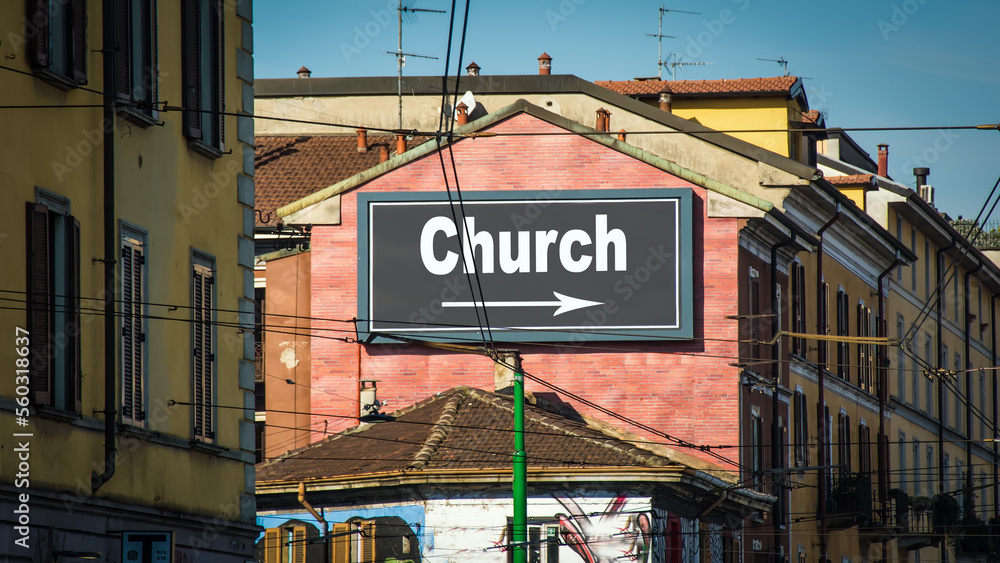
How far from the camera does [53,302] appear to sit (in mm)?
17062

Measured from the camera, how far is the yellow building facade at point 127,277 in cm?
1653

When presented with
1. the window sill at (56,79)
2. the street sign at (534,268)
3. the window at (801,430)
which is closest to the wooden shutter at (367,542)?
the street sign at (534,268)

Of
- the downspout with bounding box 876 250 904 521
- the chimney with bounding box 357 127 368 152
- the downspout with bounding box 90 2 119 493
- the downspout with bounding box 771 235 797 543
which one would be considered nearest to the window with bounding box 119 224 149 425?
the downspout with bounding box 90 2 119 493

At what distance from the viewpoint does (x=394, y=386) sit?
3800 centimetres

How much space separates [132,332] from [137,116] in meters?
2.20

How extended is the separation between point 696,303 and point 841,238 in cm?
1314

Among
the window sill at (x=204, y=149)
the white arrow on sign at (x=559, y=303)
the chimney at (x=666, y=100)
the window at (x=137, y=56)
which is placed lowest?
the window sill at (x=204, y=149)

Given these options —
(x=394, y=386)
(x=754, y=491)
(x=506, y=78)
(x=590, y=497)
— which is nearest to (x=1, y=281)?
(x=590, y=497)

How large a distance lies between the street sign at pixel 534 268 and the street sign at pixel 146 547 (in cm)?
1957

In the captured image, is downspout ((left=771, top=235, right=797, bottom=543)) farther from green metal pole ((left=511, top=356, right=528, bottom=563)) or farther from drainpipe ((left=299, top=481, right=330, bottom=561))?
green metal pole ((left=511, top=356, right=528, bottom=563))

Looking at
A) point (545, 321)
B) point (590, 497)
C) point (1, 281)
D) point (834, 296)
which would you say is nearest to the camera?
point (1, 281)

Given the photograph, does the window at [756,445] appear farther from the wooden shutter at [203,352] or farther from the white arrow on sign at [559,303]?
the wooden shutter at [203,352]

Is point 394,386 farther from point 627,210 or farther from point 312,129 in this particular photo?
point 312,129

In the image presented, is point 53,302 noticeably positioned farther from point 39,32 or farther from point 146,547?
point 146,547
